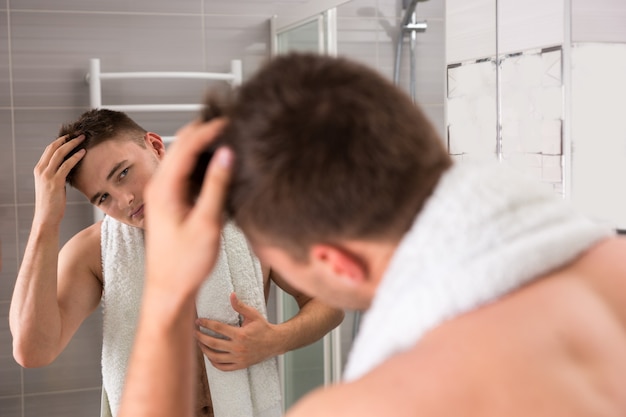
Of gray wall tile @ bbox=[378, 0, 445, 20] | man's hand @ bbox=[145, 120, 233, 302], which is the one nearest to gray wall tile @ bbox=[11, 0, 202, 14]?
gray wall tile @ bbox=[378, 0, 445, 20]

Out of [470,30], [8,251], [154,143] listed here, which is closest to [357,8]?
[470,30]

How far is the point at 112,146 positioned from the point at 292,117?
1008 mm

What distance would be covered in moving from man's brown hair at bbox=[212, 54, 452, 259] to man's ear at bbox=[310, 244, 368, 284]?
14 mm

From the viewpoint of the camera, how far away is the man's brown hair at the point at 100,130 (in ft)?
5.35

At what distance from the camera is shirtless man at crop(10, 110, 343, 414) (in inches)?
63.5

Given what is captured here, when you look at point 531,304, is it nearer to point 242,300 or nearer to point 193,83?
point 242,300

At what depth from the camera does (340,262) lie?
76 centimetres

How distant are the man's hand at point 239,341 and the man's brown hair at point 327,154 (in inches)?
36.2

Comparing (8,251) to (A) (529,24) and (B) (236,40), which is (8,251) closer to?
(B) (236,40)

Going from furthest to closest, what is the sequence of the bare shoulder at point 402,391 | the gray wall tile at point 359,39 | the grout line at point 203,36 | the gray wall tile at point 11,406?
1. the grout line at point 203,36
2. the gray wall tile at point 11,406
3. the gray wall tile at point 359,39
4. the bare shoulder at point 402,391

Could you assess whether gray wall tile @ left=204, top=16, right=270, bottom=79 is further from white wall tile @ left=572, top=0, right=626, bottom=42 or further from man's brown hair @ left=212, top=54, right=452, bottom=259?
man's brown hair @ left=212, top=54, right=452, bottom=259

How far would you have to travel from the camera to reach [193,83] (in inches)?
111

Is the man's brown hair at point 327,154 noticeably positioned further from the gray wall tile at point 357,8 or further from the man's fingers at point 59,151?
the gray wall tile at point 357,8

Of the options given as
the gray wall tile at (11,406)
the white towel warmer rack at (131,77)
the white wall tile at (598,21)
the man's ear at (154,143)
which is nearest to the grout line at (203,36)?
the white towel warmer rack at (131,77)
